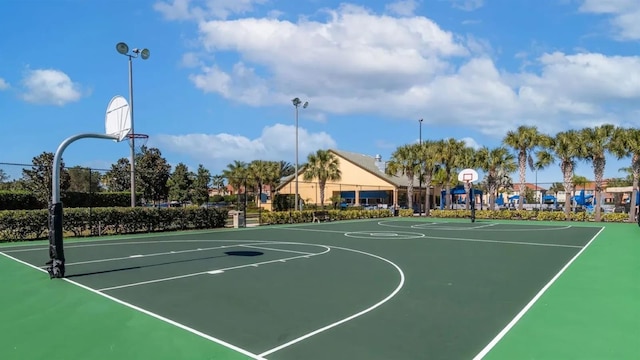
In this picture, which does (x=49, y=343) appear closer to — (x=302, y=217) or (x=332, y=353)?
(x=332, y=353)

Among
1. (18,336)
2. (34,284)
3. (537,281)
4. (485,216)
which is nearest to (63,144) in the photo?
(34,284)

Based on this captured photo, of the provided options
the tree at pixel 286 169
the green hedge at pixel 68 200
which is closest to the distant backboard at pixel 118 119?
the green hedge at pixel 68 200

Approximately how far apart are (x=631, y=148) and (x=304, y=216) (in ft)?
77.6

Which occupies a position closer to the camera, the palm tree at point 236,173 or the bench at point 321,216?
the bench at point 321,216

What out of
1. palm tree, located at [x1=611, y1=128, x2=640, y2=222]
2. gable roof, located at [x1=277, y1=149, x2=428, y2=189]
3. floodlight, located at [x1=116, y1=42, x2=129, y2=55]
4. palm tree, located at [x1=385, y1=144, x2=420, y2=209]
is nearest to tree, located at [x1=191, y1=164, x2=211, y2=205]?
gable roof, located at [x1=277, y1=149, x2=428, y2=189]

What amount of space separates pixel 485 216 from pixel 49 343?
1441 inches

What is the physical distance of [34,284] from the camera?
9.19 metres

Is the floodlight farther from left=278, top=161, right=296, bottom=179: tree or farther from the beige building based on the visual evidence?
left=278, top=161, right=296, bottom=179: tree

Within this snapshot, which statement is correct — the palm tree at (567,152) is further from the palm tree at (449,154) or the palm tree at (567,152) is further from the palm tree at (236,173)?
the palm tree at (236,173)

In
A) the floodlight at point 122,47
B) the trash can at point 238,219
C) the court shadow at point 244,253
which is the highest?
the floodlight at point 122,47

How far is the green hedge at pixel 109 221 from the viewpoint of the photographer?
17781mm

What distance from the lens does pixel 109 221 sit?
20641 millimetres

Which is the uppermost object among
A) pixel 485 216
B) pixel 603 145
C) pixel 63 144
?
pixel 603 145

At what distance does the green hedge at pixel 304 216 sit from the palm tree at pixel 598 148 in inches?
651
